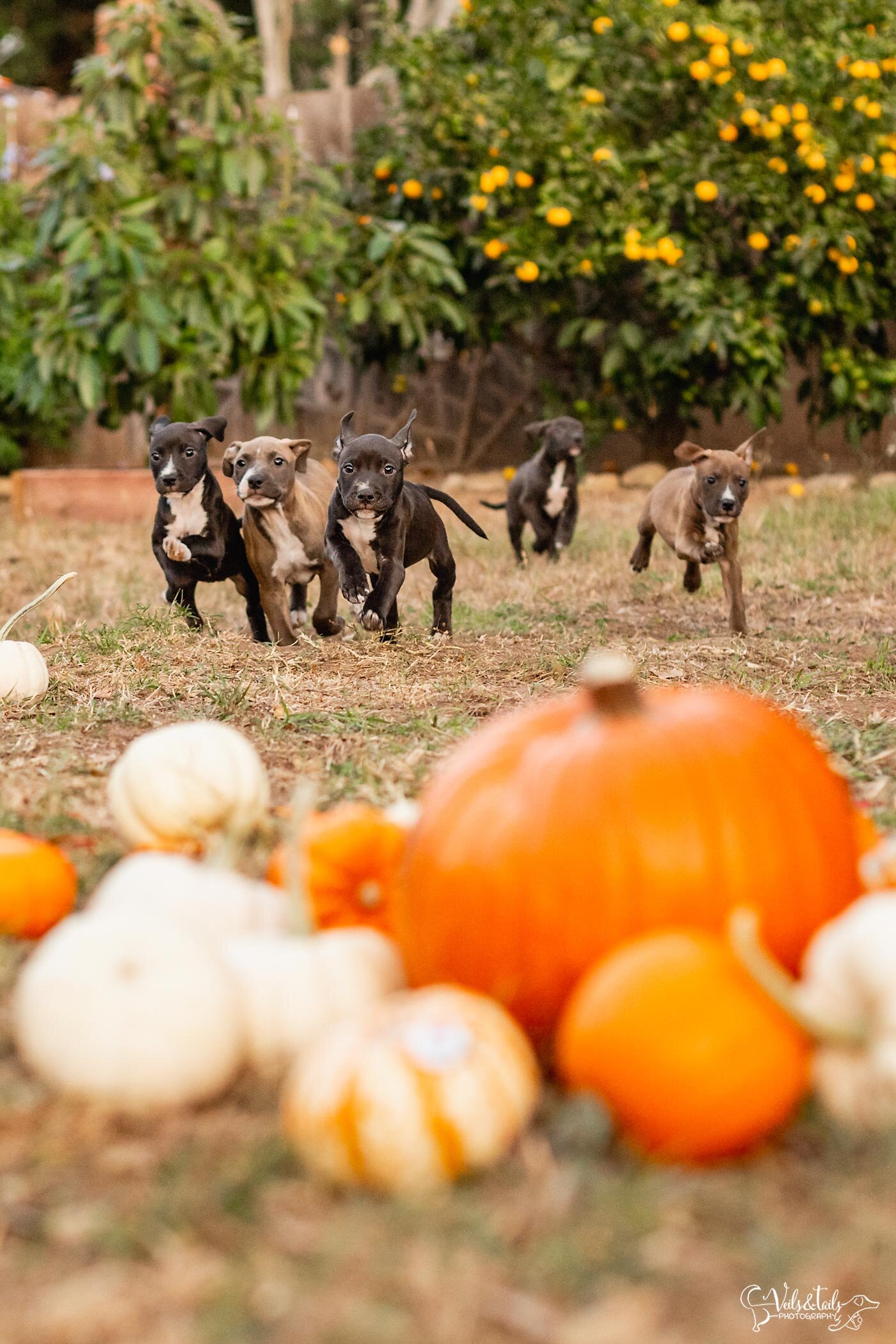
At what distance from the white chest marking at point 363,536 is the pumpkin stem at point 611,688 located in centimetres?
324

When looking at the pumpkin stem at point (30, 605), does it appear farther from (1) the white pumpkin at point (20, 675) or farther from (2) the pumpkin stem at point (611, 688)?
(2) the pumpkin stem at point (611, 688)

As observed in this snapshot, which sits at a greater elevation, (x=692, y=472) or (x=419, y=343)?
(x=419, y=343)

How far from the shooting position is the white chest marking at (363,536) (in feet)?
18.2

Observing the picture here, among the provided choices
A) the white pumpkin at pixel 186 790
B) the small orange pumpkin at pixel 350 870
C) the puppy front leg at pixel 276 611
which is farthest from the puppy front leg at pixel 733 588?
the small orange pumpkin at pixel 350 870

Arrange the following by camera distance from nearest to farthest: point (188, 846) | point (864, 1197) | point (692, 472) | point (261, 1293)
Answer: point (261, 1293), point (864, 1197), point (188, 846), point (692, 472)

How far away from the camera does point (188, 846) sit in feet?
9.86

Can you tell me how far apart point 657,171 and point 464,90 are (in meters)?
1.83

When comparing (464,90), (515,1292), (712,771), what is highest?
(464,90)

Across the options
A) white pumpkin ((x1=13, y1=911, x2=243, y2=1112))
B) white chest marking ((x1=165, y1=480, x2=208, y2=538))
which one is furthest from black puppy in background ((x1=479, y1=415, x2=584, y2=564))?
white pumpkin ((x1=13, y1=911, x2=243, y2=1112))

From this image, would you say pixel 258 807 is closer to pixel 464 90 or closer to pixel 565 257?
pixel 565 257

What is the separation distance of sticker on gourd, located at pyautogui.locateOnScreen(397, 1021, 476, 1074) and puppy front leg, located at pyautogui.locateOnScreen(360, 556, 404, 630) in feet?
12.2

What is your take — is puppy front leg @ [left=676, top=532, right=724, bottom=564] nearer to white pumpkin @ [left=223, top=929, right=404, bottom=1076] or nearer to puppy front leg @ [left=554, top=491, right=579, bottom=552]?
puppy front leg @ [left=554, top=491, right=579, bottom=552]

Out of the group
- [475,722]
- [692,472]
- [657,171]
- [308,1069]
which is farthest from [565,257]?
[308,1069]

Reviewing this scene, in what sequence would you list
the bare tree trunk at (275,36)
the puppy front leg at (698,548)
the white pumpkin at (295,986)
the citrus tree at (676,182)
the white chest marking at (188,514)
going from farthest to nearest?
the bare tree trunk at (275,36) < the citrus tree at (676,182) < the puppy front leg at (698,548) < the white chest marking at (188,514) < the white pumpkin at (295,986)
